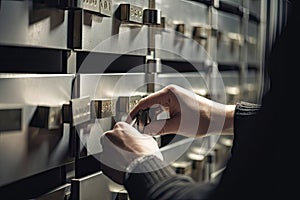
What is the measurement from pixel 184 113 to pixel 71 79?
427 millimetres

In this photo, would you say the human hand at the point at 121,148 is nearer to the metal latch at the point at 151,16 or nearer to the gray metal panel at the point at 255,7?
the metal latch at the point at 151,16

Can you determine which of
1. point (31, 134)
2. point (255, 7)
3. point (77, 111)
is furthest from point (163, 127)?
point (255, 7)

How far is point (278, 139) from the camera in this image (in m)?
0.85

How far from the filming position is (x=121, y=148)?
1100mm

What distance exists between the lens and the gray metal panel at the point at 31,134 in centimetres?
87

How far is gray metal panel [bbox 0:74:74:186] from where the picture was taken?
0.87 meters

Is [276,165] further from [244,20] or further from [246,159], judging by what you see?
[244,20]

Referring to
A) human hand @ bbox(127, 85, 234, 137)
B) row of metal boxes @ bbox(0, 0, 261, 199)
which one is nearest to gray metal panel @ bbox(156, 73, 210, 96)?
row of metal boxes @ bbox(0, 0, 261, 199)

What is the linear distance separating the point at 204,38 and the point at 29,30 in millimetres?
1047

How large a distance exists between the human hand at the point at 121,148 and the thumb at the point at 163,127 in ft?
0.42

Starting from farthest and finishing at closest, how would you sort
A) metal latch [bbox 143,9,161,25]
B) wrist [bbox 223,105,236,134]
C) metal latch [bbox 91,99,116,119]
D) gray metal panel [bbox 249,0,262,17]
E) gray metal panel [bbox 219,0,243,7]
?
gray metal panel [bbox 249,0,262,17] → gray metal panel [bbox 219,0,243,7] → wrist [bbox 223,105,236,134] → metal latch [bbox 143,9,161,25] → metal latch [bbox 91,99,116,119]

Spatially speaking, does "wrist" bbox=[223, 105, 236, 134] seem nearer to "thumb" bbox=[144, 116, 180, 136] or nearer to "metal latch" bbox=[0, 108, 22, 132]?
"thumb" bbox=[144, 116, 180, 136]

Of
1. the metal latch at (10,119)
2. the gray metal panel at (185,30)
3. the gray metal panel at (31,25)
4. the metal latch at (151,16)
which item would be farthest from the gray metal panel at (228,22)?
the metal latch at (10,119)

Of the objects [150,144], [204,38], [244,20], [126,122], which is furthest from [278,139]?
[244,20]
